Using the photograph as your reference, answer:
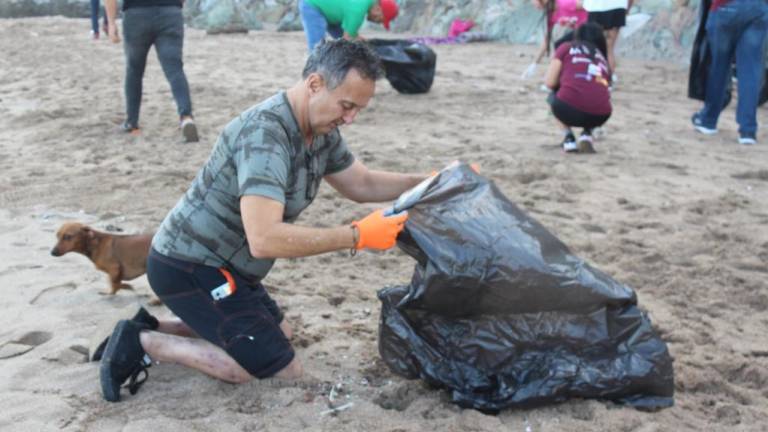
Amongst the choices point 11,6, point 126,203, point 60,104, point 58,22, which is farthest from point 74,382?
point 11,6

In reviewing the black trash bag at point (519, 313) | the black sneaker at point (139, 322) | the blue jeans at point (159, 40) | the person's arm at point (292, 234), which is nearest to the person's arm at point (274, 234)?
the person's arm at point (292, 234)

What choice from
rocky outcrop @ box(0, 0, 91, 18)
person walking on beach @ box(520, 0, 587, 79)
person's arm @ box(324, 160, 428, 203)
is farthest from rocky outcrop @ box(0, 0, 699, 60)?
person's arm @ box(324, 160, 428, 203)

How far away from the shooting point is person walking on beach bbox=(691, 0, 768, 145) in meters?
6.44

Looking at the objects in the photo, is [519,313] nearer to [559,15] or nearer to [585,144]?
[585,144]

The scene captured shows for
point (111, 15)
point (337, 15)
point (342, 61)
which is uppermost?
point (342, 61)

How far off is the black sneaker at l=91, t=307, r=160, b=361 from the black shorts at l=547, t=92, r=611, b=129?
382 centimetres

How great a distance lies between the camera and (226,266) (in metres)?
2.91

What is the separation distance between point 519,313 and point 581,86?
12.3 feet

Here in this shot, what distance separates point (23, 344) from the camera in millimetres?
3285

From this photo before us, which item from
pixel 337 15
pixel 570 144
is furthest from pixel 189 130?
pixel 570 144

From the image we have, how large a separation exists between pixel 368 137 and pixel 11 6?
16.6 meters

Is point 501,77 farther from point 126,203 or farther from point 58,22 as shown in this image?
point 58,22

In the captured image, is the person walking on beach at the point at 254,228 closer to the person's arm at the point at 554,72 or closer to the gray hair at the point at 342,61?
the gray hair at the point at 342,61

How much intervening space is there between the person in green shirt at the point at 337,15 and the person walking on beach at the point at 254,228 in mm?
3762
